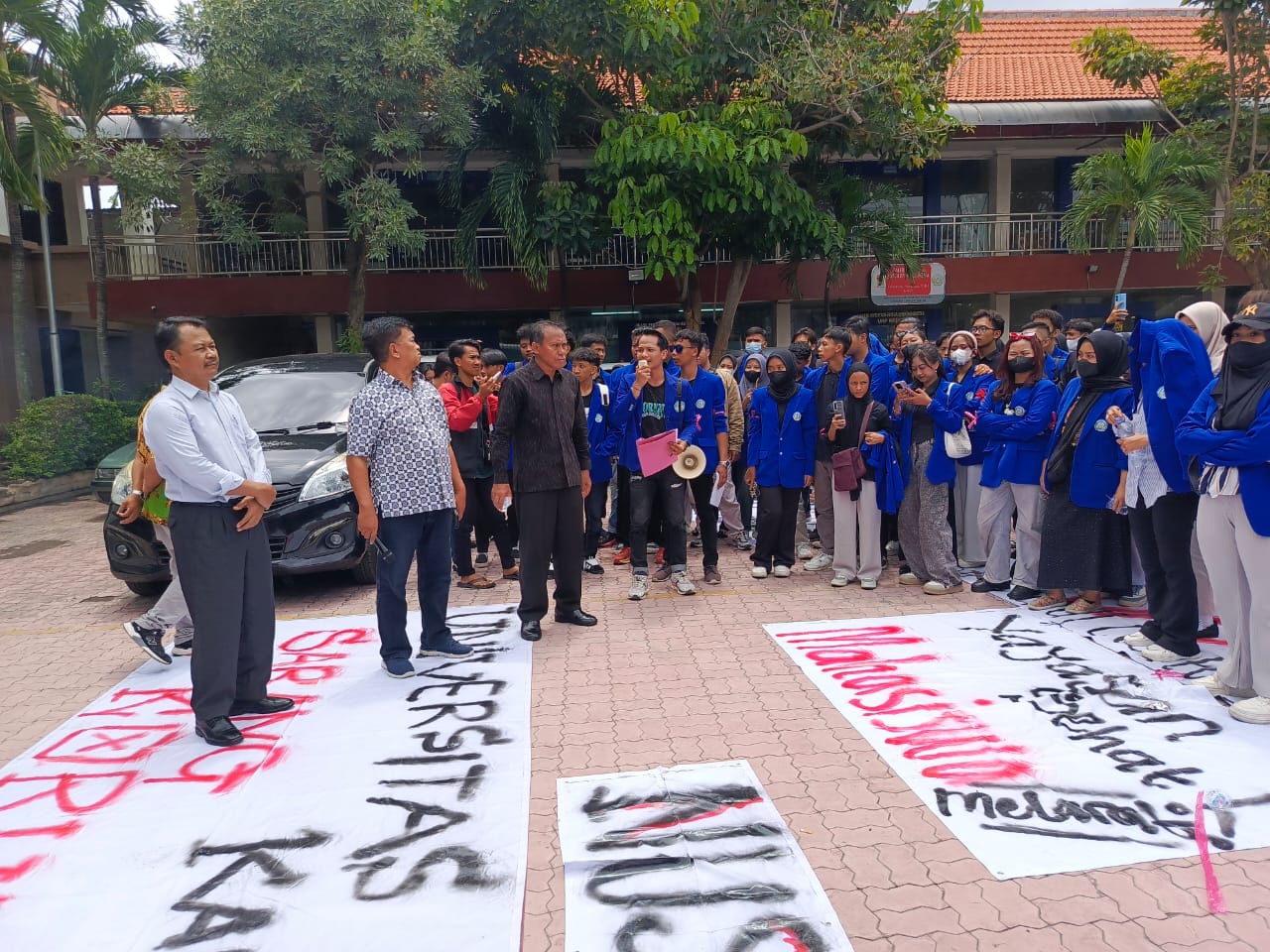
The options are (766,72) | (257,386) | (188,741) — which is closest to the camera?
(188,741)

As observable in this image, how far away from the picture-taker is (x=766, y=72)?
38.5 ft

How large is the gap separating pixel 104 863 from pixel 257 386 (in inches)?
197

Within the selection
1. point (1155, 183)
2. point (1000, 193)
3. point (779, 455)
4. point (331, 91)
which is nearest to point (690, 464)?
point (779, 455)

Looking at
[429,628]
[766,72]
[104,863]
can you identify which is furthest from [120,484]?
[766,72]

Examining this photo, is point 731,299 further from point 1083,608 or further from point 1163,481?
point 1163,481

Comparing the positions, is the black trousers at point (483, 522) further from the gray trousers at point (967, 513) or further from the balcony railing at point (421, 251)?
the balcony railing at point (421, 251)

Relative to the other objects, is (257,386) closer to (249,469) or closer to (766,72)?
(249,469)

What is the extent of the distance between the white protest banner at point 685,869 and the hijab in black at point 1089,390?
3056mm

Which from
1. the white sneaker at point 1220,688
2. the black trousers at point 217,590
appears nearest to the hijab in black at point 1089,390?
the white sneaker at point 1220,688

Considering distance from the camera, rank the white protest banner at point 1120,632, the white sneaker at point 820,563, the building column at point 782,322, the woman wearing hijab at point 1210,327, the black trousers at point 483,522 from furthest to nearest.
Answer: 1. the building column at point 782,322
2. the white sneaker at point 820,563
3. the black trousers at point 483,522
4. the white protest banner at point 1120,632
5. the woman wearing hijab at point 1210,327

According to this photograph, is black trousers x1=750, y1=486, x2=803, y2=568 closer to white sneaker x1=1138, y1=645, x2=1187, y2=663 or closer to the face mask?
white sneaker x1=1138, y1=645, x2=1187, y2=663

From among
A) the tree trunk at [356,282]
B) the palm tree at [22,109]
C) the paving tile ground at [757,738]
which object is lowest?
the paving tile ground at [757,738]

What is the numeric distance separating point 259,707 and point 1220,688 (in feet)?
15.0

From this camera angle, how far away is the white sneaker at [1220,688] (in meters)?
4.13
